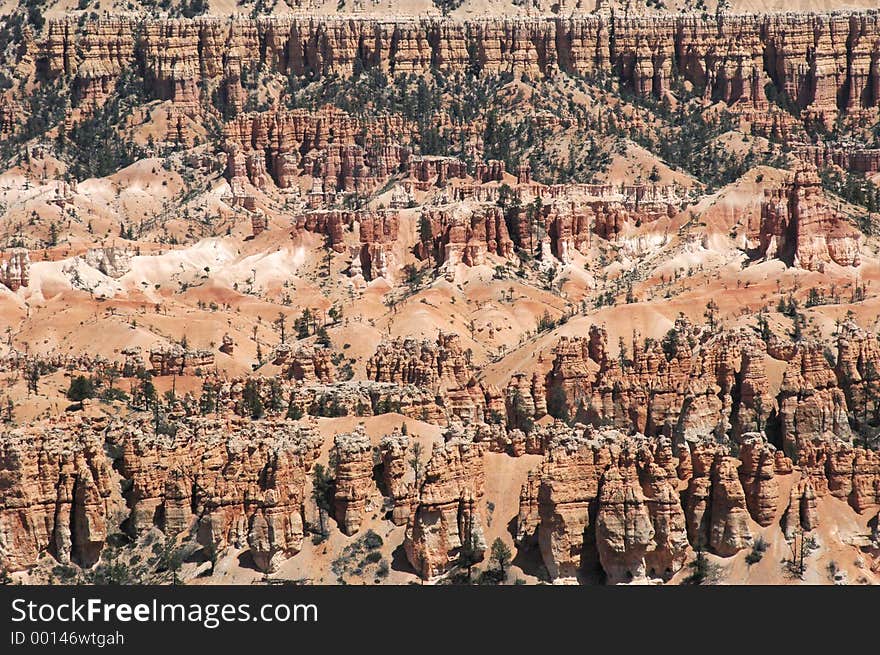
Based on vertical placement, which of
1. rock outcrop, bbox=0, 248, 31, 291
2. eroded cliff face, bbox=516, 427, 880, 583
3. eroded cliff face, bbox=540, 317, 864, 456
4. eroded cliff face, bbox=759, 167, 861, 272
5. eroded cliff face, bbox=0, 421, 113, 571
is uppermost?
eroded cliff face, bbox=516, 427, 880, 583

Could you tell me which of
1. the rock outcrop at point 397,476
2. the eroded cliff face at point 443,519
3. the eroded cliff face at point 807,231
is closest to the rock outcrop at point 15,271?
the eroded cliff face at point 807,231

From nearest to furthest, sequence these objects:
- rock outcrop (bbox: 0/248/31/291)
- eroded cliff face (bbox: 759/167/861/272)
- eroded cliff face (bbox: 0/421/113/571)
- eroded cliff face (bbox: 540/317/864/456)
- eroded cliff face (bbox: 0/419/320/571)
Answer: eroded cliff face (bbox: 0/419/320/571)
eroded cliff face (bbox: 0/421/113/571)
eroded cliff face (bbox: 540/317/864/456)
eroded cliff face (bbox: 759/167/861/272)
rock outcrop (bbox: 0/248/31/291)

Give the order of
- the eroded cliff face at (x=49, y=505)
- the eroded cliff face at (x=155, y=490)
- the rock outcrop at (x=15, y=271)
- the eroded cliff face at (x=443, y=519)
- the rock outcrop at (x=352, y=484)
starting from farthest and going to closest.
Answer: the rock outcrop at (x=15, y=271) < the eroded cliff face at (x=49, y=505) < the eroded cliff face at (x=155, y=490) < the rock outcrop at (x=352, y=484) < the eroded cliff face at (x=443, y=519)

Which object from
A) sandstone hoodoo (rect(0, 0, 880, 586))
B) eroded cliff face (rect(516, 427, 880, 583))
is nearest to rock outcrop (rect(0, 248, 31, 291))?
sandstone hoodoo (rect(0, 0, 880, 586))

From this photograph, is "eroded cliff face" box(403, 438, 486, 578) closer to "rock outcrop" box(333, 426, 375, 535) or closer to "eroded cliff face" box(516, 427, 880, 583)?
"eroded cliff face" box(516, 427, 880, 583)

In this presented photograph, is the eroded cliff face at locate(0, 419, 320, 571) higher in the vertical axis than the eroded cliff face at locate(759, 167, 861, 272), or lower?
higher

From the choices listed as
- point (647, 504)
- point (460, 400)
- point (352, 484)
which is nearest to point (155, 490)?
point (352, 484)

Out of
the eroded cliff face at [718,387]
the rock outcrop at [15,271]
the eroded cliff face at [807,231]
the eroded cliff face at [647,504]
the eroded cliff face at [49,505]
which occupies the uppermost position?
the eroded cliff face at [647,504]

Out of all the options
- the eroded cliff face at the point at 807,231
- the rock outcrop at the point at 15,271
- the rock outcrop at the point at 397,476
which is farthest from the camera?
the rock outcrop at the point at 15,271

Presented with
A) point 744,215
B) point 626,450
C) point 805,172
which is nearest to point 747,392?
point 626,450

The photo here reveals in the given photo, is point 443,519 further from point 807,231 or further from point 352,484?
point 807,231

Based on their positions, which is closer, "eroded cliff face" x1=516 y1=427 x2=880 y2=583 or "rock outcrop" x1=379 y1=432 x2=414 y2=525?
"eroded cliff face" x1=516 y1=427 x2=880 y2=583

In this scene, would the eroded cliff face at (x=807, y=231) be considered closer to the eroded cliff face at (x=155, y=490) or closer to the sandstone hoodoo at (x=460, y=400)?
the sandstone hoodoo at (x=460, y=400)
